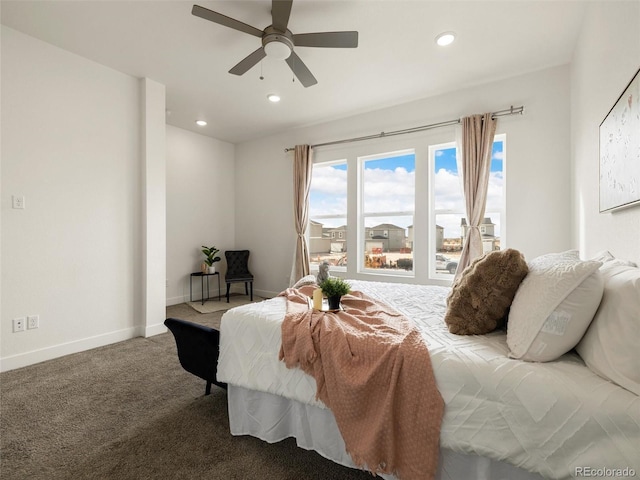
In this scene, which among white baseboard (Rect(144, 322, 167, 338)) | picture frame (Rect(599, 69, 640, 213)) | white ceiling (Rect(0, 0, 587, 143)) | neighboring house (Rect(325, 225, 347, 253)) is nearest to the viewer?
picture frame (Rect(599, 69, 640, 213))

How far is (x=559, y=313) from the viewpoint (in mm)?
1131

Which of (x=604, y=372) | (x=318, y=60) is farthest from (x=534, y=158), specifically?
(x=604, y=372)

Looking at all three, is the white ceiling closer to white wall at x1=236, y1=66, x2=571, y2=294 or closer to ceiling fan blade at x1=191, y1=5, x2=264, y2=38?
white wall at x1=236, y1=66, x2=571, y2=294

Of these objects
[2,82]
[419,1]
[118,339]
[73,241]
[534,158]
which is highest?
[419,1]

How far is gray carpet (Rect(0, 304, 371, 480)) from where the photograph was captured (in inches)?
58.0

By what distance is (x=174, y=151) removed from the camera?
15.9ft

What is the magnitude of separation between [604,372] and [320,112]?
4.15 meters

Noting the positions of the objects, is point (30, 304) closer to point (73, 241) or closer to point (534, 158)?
point (73, 241)

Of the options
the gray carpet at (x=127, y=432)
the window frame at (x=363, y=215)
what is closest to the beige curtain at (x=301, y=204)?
the window frame at (x=363, y=215)

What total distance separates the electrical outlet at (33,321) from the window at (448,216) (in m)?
4.21

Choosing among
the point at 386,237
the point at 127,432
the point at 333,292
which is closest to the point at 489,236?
the point at 386,237

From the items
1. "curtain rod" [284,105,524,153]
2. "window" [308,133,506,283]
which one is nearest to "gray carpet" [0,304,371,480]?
"window" [308,133,506,283]

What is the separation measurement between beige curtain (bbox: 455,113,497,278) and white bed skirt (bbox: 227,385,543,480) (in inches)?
97.3

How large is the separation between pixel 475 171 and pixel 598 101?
138 cm
